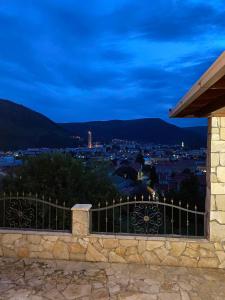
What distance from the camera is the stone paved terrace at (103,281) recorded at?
4.73 meters

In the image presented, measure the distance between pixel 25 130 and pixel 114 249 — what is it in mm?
39208

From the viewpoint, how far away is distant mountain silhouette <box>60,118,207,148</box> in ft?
200

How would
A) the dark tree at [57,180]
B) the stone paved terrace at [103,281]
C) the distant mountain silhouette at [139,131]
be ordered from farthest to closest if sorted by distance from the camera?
the distant mountain silhouette at [139,131], the dark tree at [57,180], the stone paved terrace at [103,281]

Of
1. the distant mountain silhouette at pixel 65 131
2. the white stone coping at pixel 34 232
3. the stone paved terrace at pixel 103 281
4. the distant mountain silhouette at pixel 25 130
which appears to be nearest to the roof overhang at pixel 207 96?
the stone paved terrace at pixel 103 281

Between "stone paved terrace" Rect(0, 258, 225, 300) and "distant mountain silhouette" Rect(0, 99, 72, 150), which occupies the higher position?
"distant mountain silhouette" Rect(0, 99, 72, 150)

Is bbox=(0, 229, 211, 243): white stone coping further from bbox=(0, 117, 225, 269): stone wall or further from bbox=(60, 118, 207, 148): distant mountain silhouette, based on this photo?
bbox=(60, 118, 207, 148): distant mountain silhouette

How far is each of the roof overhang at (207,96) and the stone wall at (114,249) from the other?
89.3 inches

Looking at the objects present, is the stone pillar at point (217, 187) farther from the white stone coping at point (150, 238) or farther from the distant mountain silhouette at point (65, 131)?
the distant mountain silhouette at point (65, 131)

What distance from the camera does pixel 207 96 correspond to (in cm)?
431

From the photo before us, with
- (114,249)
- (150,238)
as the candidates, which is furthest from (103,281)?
(150,238)

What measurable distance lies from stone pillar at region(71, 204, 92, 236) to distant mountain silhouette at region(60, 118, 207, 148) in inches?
2050

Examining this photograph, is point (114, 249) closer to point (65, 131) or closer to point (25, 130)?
point (25, 130)

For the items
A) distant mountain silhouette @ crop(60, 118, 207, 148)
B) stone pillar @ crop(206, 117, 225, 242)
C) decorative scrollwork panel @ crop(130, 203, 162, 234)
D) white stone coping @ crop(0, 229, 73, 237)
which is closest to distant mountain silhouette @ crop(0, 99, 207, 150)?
distant mountain silhouette @ crop(60, 118, 207, 148)

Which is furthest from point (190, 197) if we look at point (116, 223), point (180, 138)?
point (180, 138)
